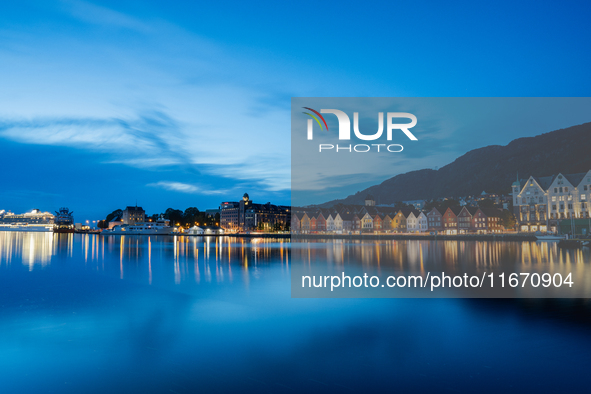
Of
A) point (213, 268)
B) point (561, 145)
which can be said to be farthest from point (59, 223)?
point (561, 145)

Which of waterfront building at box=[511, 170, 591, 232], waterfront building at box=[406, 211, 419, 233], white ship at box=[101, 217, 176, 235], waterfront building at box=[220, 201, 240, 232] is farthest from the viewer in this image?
waterfront building at box=[220, 201, 240, 232]

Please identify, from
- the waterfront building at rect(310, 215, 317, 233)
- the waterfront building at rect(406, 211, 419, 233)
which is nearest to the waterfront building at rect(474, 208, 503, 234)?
the waterfront building at rect(406, 211, 419, 233)

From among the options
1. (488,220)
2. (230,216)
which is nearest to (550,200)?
(488,220)

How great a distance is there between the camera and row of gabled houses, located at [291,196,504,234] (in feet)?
222

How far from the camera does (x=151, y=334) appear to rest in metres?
9.92

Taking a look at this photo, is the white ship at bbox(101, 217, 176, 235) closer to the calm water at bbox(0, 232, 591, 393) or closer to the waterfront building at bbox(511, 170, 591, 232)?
the waterfront building at bbox(511, 170, 591, 232)

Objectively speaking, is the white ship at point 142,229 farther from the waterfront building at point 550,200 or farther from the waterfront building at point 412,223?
the waterfront building at point 550,200

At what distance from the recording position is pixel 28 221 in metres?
164

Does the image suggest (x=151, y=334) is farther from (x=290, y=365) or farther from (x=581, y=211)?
(x=581, y=211)

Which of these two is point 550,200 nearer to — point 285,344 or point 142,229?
point 285,344

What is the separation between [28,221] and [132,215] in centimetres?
5133

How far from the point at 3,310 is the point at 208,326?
7694 mm

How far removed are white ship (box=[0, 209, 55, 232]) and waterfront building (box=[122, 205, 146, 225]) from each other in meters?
39.7

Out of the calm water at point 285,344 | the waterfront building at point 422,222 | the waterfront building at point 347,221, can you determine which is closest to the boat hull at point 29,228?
the waterfront building at point 347,221
